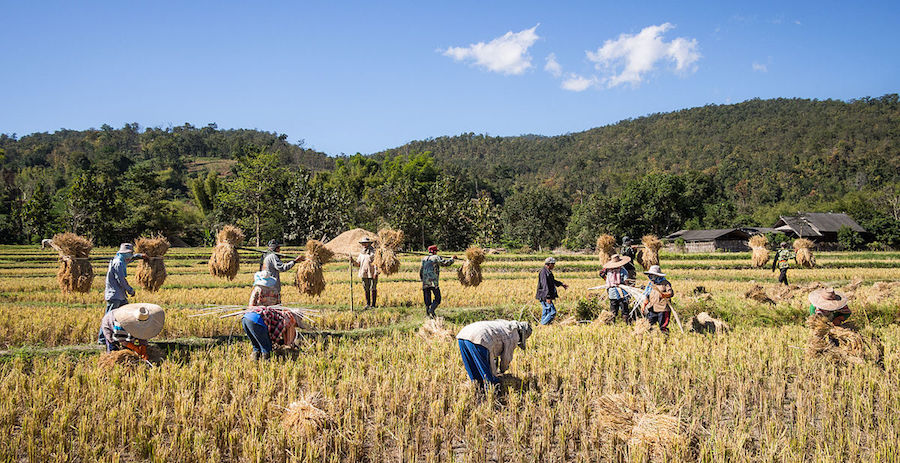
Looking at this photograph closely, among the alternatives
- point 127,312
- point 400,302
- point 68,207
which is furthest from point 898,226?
point 68,207

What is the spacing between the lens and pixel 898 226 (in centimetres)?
4159

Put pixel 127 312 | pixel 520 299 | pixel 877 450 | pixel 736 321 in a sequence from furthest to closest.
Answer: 1. pixel 520 299
2. pixel 736 321
3. pixel 127 312
4. pixel 877 450

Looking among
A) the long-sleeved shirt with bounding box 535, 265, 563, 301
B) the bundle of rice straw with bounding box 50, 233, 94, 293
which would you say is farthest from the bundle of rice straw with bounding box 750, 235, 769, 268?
the bundle of rice straw with bounding box 50, 233, 94, 293

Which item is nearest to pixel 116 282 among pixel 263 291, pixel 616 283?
pixel 263 291

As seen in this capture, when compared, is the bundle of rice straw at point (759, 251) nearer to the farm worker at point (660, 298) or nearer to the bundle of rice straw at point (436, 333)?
the farm worker at point (660, 298)

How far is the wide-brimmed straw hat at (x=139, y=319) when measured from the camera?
5953 millimetres

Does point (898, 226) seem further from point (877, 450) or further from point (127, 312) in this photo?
point (127, 312)

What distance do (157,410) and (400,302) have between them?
8.03m

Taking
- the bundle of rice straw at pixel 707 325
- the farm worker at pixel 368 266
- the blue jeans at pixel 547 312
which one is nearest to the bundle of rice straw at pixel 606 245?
the blue jeans at pixel 547 312

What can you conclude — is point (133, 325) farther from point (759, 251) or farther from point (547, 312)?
point (759, 251)

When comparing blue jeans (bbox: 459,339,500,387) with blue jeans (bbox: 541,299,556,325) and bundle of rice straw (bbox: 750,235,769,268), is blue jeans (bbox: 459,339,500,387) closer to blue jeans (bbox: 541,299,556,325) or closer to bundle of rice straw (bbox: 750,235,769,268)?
blue jeans (bbox: 541,299,556,325)

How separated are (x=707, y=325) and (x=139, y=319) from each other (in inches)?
351

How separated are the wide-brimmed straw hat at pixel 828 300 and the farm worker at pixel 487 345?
4.14 m

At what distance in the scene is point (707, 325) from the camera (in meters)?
9.19
